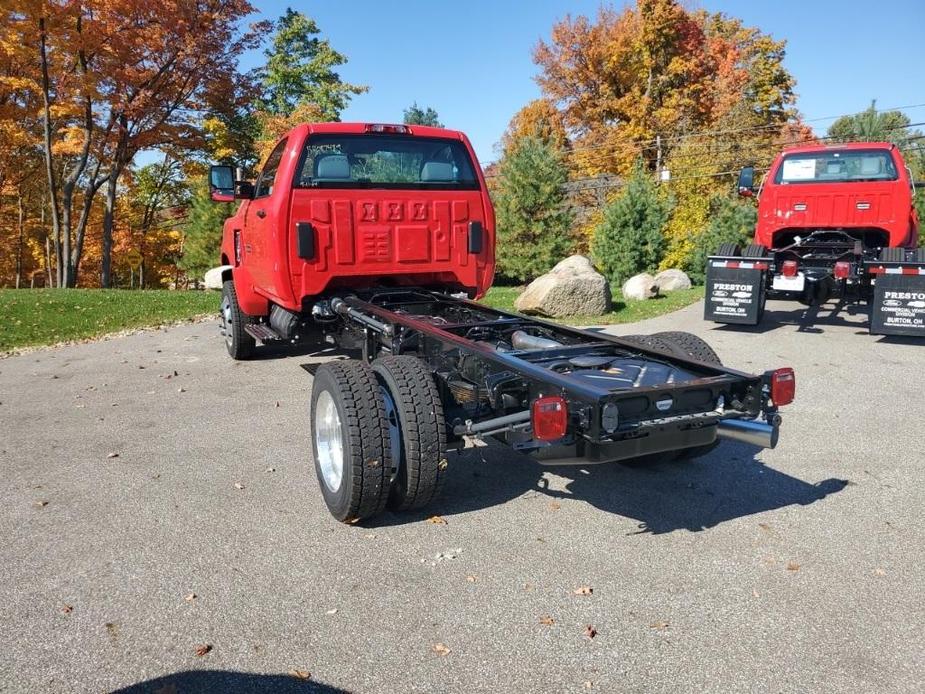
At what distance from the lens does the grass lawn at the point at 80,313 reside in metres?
10.6

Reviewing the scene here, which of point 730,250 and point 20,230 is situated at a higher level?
point 20,230

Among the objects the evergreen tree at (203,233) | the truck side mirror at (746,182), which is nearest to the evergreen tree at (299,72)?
the evergreen tree at (203,233)

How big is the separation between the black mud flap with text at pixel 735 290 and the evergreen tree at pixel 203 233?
25.6m

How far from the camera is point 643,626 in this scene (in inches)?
112

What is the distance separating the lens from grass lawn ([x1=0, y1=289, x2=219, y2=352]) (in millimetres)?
10628

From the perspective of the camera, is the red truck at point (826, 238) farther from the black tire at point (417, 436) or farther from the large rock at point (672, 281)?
the large rock at point (672, 281)

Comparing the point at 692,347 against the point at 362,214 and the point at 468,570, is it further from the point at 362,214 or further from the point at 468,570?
the point at 362,214

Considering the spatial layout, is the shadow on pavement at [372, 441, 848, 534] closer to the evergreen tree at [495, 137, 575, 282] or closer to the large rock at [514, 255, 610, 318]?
the large rock at [514, 255, 610, 318]

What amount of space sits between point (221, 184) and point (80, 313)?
7.36 m

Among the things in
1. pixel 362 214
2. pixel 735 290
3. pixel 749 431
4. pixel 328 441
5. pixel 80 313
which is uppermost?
pixel 362 214

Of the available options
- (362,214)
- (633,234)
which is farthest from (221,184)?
(633,234)

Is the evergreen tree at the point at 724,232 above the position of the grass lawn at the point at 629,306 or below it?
above

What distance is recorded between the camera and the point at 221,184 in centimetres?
684

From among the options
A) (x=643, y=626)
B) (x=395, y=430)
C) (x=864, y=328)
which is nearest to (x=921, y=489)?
(x=643, y=626)
